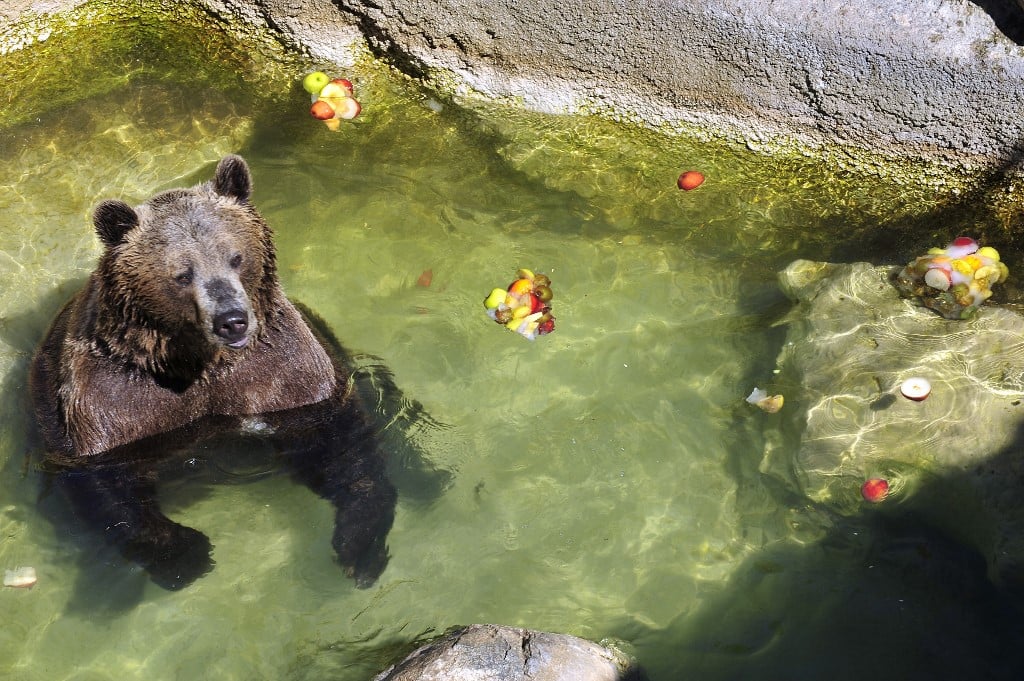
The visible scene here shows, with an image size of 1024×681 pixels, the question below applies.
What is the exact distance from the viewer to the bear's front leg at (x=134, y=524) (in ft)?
16.8

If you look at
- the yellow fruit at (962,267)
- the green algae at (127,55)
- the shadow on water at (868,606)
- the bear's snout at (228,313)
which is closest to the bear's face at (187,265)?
the bear's snout at (228,313)

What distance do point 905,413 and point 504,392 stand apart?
7.90ft

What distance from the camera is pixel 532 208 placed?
23.2ft

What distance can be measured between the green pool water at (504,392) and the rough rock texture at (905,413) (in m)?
0.16

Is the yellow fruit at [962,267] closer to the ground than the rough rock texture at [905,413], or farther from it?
farther from it

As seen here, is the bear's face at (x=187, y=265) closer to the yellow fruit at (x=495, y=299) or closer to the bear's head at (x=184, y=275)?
the bear's head at (x=184, y=275)

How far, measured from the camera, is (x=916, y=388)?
18.1 ft

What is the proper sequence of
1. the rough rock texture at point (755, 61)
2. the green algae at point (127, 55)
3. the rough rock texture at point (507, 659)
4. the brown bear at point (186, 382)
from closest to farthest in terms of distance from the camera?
the rough rock texture at point (507, 659) < the brown bear at point (186, 382) < the rough rock texture at point (755, 61) < the green algae at point (127, 55)

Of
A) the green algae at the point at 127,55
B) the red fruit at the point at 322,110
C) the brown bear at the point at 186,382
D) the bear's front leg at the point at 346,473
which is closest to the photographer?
the brown bear at the point at 186,382

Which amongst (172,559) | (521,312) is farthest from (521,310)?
(172,559)

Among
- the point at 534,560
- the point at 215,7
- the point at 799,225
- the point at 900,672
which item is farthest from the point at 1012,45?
the point at 215,7

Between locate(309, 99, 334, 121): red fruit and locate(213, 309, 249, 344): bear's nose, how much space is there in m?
3.46

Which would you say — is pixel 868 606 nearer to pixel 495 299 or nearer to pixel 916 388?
pixel 916 388

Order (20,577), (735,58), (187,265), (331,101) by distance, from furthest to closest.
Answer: (331,101) < (735,58) < (20,577) < (187,265)
